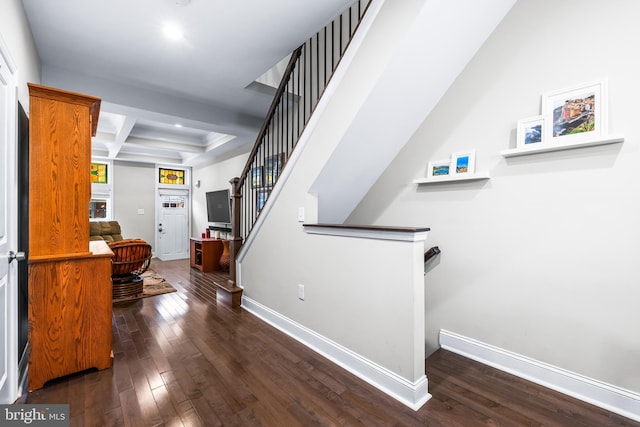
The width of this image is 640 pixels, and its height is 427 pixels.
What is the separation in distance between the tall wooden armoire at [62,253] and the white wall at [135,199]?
19.5ft

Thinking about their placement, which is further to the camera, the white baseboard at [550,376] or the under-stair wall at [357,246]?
the under-stair wall at [357,246]

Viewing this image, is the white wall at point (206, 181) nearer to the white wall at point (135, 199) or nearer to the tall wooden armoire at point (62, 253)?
the white wall at point (135, 199)

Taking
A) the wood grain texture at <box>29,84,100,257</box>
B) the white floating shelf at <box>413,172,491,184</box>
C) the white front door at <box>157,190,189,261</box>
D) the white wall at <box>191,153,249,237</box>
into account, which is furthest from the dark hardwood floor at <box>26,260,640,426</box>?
the white front door at <box>157,190,189,261</box>

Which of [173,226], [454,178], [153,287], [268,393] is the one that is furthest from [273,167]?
[173,226]

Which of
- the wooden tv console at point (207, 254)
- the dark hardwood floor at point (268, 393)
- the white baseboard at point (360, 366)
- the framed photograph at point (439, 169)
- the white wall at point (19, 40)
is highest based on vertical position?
the white wall at point (19, 40)

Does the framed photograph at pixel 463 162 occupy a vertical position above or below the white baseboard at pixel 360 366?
above

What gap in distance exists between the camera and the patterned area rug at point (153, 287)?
155 inches

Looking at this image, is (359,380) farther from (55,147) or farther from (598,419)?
(55,147)

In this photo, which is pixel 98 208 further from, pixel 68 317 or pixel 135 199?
pixel 68 317

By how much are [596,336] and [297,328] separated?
2114 mm

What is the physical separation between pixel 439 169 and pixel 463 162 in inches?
7.8

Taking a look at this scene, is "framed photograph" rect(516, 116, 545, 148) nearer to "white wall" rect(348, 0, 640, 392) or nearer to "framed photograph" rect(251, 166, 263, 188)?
"white wall" rect(348, 0, 640, 392)

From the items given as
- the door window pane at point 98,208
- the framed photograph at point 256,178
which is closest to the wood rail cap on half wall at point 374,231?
the framed photograph at point 256,178

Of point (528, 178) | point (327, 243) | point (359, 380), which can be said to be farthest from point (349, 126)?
point (359, 380)
